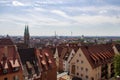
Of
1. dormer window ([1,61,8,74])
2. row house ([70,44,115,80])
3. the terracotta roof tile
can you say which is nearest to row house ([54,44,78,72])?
row house ([70,44,115,80])

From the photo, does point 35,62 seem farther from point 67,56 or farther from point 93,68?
point 67,56

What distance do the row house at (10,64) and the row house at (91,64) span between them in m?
23.8

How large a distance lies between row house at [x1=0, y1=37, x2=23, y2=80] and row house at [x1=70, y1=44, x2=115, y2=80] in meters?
23.8

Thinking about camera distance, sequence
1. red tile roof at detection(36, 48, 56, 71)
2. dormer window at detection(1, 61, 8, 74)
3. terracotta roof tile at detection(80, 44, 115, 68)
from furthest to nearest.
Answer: terracotta roof tile at detection(80, 44, 115, 68) < red tile roof at detection(36, 48, 56, 71) < dormer window at detection(1, 61, 8, 74)

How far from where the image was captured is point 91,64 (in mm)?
64438

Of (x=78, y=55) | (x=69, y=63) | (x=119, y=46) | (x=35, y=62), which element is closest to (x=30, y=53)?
(x=35, y=62)

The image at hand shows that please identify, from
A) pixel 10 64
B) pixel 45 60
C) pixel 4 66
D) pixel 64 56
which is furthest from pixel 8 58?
pixel 64 56

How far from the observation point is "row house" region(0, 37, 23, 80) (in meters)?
44.4

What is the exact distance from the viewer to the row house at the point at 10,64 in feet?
146

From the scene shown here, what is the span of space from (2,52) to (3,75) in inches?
199

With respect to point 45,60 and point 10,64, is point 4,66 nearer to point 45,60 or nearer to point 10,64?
point 10,64

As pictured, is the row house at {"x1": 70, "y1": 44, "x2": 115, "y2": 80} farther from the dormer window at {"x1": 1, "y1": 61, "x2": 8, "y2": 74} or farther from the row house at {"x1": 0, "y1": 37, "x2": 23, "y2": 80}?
the dormer window at {"x1": 1, "y1": 61, "x2": 8, "y2": 74}

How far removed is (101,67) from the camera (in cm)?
6881

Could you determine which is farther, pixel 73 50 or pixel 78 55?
pixel 73 50
